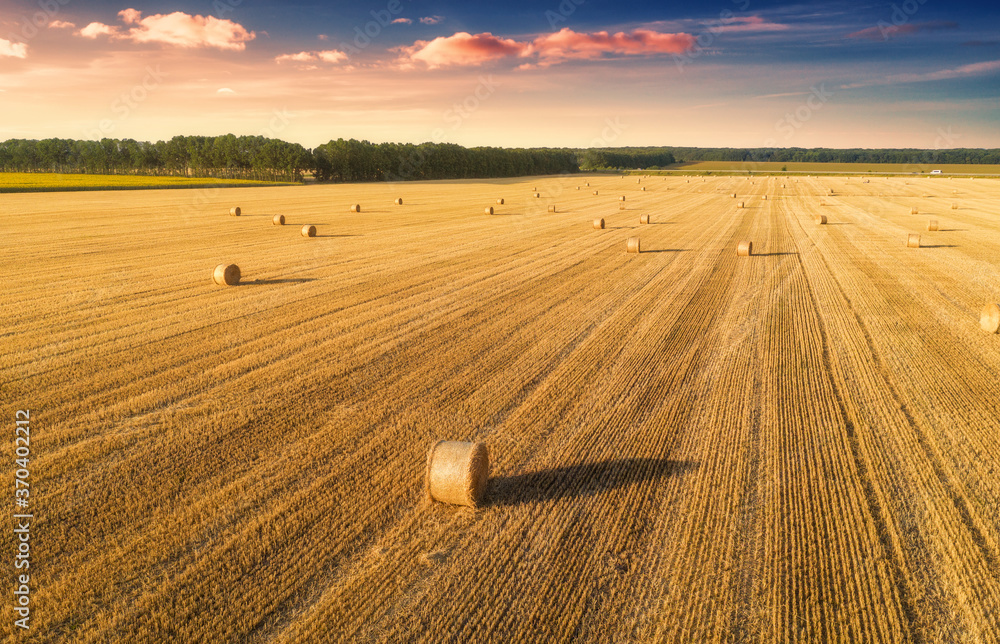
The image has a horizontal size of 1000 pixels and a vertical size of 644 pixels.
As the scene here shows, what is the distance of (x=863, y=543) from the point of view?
495cm

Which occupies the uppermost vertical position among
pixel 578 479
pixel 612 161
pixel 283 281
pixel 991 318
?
pixel 612 161

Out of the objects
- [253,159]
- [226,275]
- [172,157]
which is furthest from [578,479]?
[172,157]

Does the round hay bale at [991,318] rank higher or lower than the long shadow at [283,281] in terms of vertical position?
lower

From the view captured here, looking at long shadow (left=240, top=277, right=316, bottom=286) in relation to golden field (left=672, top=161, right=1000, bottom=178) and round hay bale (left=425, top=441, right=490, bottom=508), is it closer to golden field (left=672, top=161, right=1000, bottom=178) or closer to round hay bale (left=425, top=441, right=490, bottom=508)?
round hay bale (left=425, top=441, right=490, bottom=508)

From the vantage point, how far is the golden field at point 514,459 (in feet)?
14.0

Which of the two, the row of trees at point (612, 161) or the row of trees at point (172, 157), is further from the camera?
the row of trees at point (612, 161)

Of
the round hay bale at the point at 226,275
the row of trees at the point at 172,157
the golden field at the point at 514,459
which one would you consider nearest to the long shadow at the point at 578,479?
the golden field at the point at 514,459

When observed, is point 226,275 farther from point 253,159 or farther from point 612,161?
point 612,161

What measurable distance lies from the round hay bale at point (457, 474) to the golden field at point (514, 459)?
9.7 inches

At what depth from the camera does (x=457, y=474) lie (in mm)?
5367

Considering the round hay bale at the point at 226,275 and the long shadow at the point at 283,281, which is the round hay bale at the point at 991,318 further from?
the round hay bale at the point at 226,275

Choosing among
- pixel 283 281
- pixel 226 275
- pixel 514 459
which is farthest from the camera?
pixel 283 281

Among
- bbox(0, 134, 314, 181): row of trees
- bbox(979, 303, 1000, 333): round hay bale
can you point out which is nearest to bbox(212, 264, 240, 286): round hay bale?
bbox(979, 303, 1000, 333): round hay bale

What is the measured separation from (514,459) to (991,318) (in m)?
10.3
